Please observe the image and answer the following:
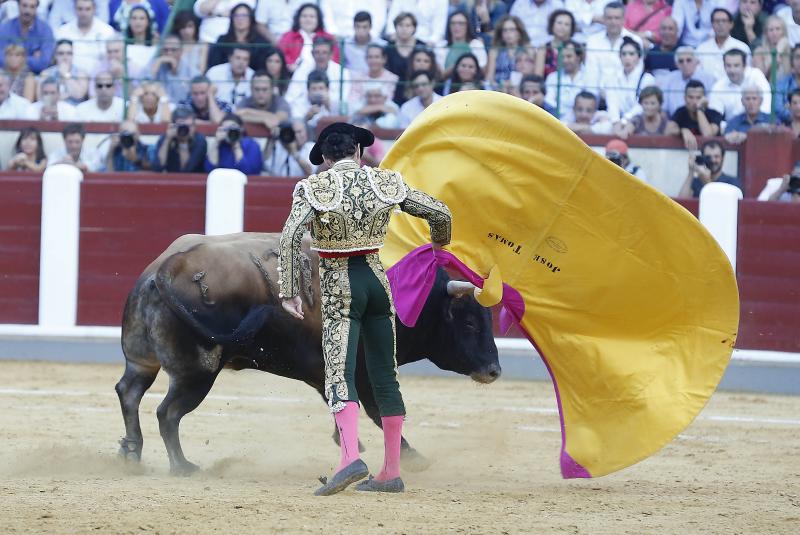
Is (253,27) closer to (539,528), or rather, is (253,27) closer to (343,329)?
(343,329)

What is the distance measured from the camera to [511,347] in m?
8.95

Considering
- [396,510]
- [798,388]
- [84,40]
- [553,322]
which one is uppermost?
[84,40]

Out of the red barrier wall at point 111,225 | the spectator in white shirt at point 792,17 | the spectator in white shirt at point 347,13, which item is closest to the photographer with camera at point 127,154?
the red barrier wall at point 111,225

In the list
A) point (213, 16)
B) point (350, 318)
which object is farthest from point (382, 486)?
point (213, 16)

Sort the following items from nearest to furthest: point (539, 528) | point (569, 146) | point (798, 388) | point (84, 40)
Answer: point (539, 528)
point (569, 146)
point (798, 388)
point (84, 40)

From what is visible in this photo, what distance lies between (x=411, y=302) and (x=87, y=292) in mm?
4502

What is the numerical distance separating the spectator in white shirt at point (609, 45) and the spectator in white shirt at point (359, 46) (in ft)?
4.94

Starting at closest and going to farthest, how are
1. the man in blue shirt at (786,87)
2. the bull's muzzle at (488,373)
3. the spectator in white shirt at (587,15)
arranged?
the bull's muzzle at (488,373)
the man in blue shirt at (786,87)
the spectator in white shirt at (587,15)

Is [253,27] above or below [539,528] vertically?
above

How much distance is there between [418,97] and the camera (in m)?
9.37

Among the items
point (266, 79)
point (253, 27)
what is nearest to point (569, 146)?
point (266, 79)

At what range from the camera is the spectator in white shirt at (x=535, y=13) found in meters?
9.95

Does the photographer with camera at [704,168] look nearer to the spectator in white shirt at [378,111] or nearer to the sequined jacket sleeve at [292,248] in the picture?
the spectator in white shirt at [378,111]

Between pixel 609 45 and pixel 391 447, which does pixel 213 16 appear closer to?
pixel 609 45
